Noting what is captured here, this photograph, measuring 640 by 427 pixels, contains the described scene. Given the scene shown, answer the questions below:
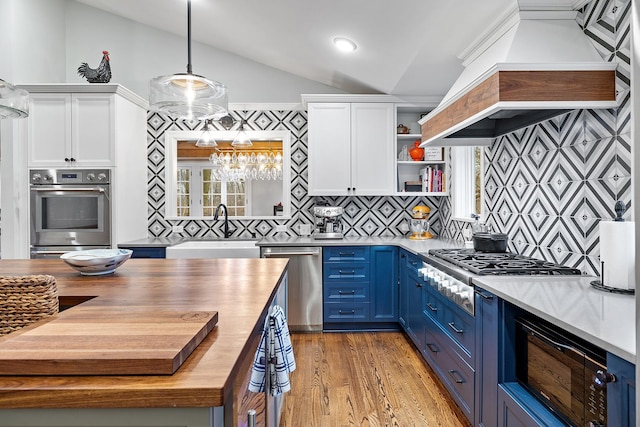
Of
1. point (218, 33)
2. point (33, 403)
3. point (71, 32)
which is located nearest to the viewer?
point (33, 403)

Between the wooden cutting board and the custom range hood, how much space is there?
1.68m

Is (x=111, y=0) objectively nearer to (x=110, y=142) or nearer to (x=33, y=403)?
(x=110, y=142)

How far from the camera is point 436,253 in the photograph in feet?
8.87

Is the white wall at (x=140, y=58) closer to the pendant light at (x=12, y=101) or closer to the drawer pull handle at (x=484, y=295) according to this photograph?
the pendant light at (x=12, y=101)

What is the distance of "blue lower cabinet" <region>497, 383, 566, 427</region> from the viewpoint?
1.38 meters

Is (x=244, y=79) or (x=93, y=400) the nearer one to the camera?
(x=93, y=400)

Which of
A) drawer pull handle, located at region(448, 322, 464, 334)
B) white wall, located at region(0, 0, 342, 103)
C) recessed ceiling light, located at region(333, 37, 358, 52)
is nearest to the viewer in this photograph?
drawer pull handle, located at region(448, 322, 464, 334)

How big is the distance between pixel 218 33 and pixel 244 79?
612mm

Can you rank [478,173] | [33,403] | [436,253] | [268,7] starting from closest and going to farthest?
[33,403] < [436,253] < [268,7] < [478,173]

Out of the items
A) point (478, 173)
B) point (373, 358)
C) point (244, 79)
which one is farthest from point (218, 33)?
point (373, 358)

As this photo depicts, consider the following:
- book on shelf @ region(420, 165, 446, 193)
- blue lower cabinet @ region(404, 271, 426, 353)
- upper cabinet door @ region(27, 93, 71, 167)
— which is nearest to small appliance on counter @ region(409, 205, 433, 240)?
book on shelf @ region(420, 165, 446, 193)

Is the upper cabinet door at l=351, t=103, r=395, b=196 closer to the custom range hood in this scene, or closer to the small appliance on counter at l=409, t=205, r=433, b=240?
the small appliance on counter at l=409, t=205, r=433, b=240

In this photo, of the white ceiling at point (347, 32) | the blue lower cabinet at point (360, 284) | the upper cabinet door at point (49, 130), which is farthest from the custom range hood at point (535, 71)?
the upper cabinet door at point (49, 130)

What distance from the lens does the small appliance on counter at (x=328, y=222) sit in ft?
13.2
